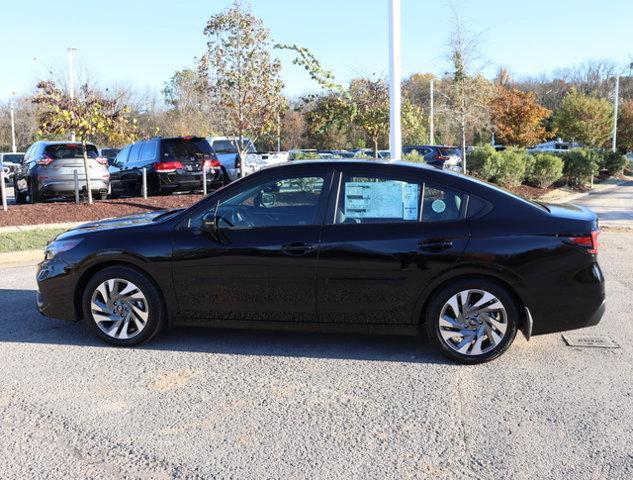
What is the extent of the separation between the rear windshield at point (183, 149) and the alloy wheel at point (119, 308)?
36.9 feet

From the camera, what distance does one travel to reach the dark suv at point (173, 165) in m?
15.9

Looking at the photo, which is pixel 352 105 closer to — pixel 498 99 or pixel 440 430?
pixel 440 430

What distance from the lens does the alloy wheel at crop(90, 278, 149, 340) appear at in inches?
199

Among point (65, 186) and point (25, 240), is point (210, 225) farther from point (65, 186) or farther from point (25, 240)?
point (65, 186)

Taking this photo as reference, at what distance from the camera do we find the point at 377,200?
4.84m

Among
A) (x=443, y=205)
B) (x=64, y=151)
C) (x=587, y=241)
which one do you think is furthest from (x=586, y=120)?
(x=443, y=205)

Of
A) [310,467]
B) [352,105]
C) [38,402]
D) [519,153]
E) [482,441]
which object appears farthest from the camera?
[519,153]

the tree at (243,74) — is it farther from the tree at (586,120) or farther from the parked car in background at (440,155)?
the tree at (586,120)

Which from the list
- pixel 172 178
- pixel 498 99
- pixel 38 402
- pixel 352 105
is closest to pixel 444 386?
pixel 38 402

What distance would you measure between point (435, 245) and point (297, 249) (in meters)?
1.05

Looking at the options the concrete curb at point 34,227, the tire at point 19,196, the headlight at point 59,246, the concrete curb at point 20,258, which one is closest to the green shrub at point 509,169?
the concrete curb at point 34,227

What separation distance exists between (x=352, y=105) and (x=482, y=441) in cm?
1233

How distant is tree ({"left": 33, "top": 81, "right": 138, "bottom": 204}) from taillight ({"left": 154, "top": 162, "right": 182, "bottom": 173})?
1593mm

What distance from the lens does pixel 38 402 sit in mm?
4074
